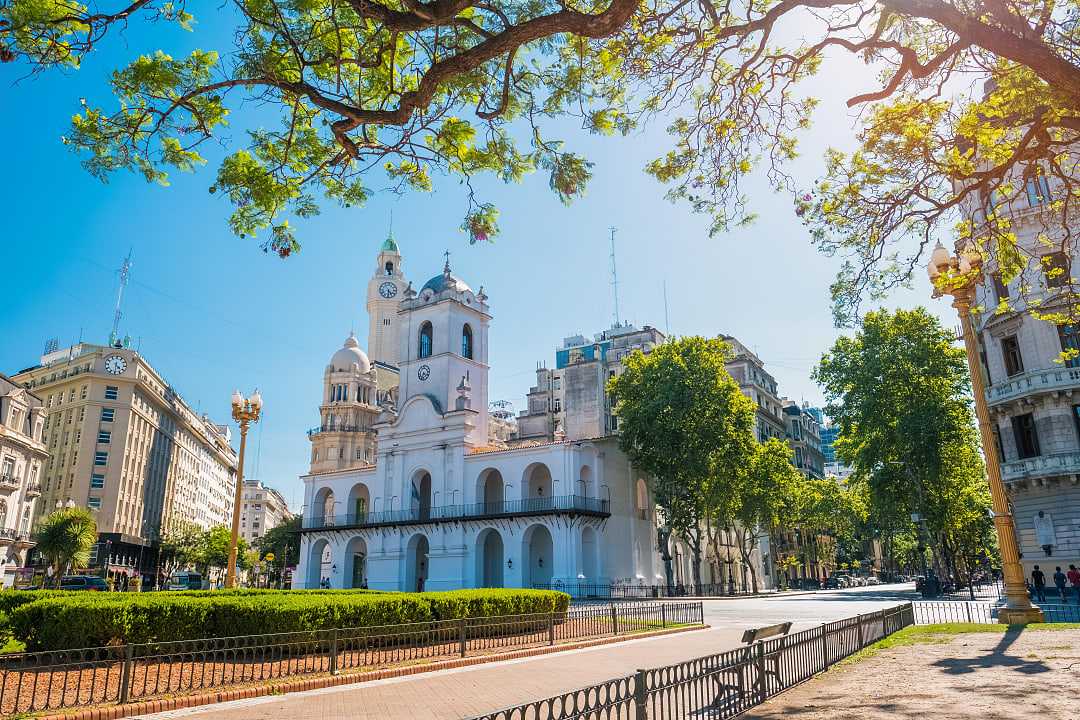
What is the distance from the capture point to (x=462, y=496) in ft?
145

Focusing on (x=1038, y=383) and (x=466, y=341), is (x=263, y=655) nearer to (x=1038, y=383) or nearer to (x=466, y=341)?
(x=1038, y=383)

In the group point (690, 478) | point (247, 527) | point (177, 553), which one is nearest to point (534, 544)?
point (690, 478)

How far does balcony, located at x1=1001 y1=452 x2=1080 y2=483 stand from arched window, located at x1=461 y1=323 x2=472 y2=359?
31.5 meters

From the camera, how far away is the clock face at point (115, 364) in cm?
6375

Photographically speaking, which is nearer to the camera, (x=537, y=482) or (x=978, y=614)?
(x=978, y=614)

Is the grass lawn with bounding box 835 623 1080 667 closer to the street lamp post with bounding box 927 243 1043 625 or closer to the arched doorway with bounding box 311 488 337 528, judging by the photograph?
the street lamp post with bounding box 927 243 1043 625

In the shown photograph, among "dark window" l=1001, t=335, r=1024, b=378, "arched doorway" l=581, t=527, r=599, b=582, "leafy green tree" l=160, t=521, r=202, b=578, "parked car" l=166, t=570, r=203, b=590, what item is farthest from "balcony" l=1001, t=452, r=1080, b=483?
"leafy green tree" l=160, t=521, r=202, b=578

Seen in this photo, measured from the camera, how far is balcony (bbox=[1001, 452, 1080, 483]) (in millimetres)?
27594

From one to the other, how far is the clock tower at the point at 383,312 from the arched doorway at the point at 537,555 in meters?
49.0

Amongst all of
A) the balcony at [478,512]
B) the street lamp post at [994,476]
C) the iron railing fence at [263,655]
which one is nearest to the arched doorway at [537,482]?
the balcony at [478,512]

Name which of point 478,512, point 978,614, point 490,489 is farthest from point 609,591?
point 978,614

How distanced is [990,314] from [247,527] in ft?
437

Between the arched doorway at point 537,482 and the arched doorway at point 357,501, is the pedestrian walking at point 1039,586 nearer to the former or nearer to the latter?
the arched doorway at point 537,482

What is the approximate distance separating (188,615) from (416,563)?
35.7m
